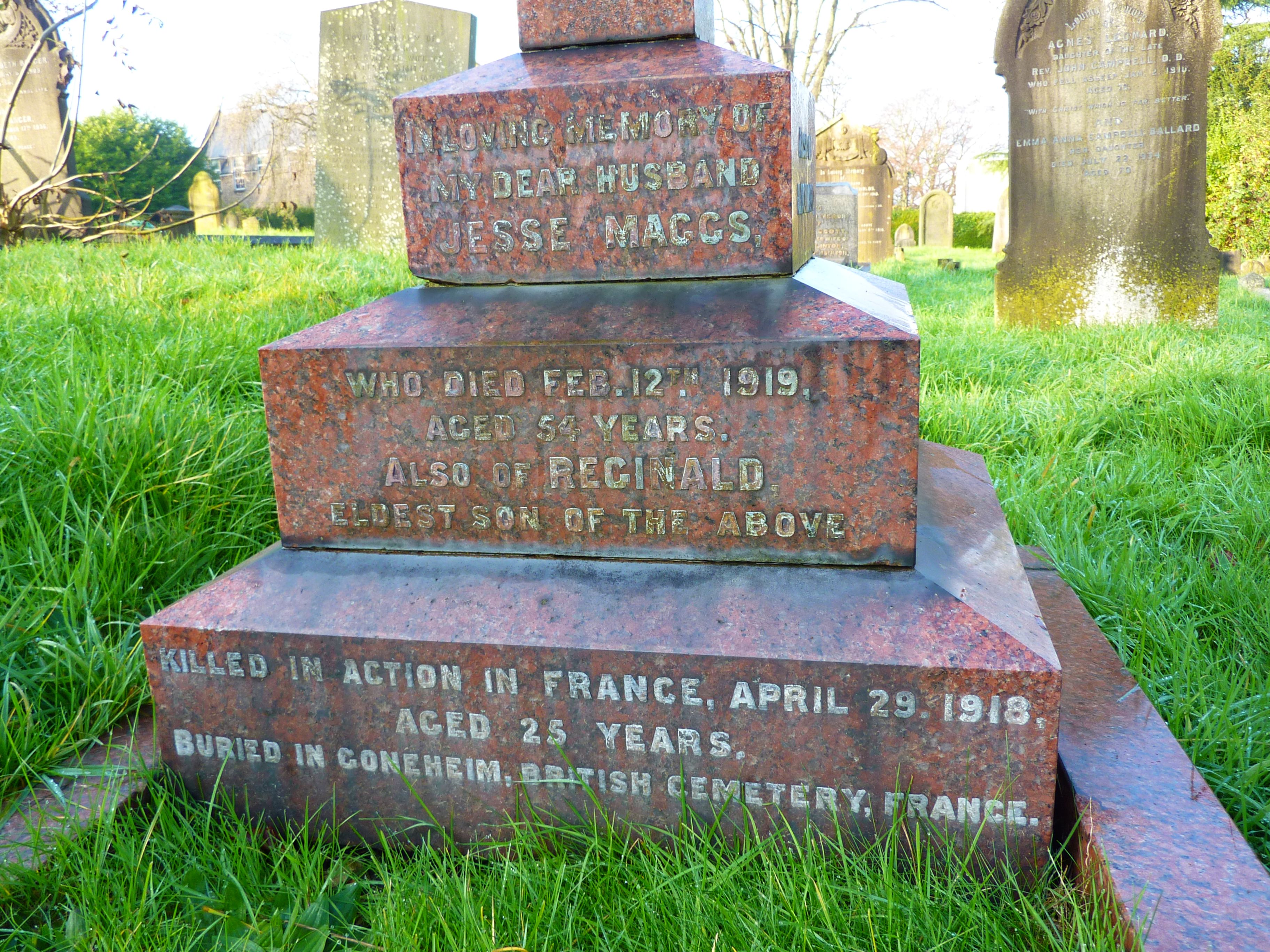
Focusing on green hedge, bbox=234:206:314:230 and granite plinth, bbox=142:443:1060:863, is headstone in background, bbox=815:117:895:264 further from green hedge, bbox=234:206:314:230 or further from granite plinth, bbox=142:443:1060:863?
granite plinth, bbox=142:443:1060:863

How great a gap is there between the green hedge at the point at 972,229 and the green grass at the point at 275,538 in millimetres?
19544

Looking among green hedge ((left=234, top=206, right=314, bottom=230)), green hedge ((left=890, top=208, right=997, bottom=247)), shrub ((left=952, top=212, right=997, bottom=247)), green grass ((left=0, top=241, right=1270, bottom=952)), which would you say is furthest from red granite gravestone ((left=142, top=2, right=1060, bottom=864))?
shrub ((left=952, top=212, right=997, bottom=247))

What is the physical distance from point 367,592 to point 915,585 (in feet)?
3.04

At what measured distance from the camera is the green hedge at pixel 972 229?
22172mm

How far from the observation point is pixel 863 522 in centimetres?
147

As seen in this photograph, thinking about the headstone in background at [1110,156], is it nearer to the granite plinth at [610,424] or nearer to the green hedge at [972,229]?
the granite plinth at [610,424]

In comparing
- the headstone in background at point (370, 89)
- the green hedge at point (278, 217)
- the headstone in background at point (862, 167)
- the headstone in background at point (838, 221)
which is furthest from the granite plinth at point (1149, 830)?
the green hedge at point (278, 217)

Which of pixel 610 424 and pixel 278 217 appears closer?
pixel 610 424

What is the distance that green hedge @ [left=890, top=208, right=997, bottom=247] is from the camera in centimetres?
2217

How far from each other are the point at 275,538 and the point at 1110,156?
5.56 m

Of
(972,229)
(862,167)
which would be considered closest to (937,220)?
(972,229)

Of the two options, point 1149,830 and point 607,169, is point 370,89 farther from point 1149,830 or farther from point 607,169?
point 1149,830

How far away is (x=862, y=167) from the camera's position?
1393 cm

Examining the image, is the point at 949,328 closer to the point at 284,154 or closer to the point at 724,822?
the point at 724,822
